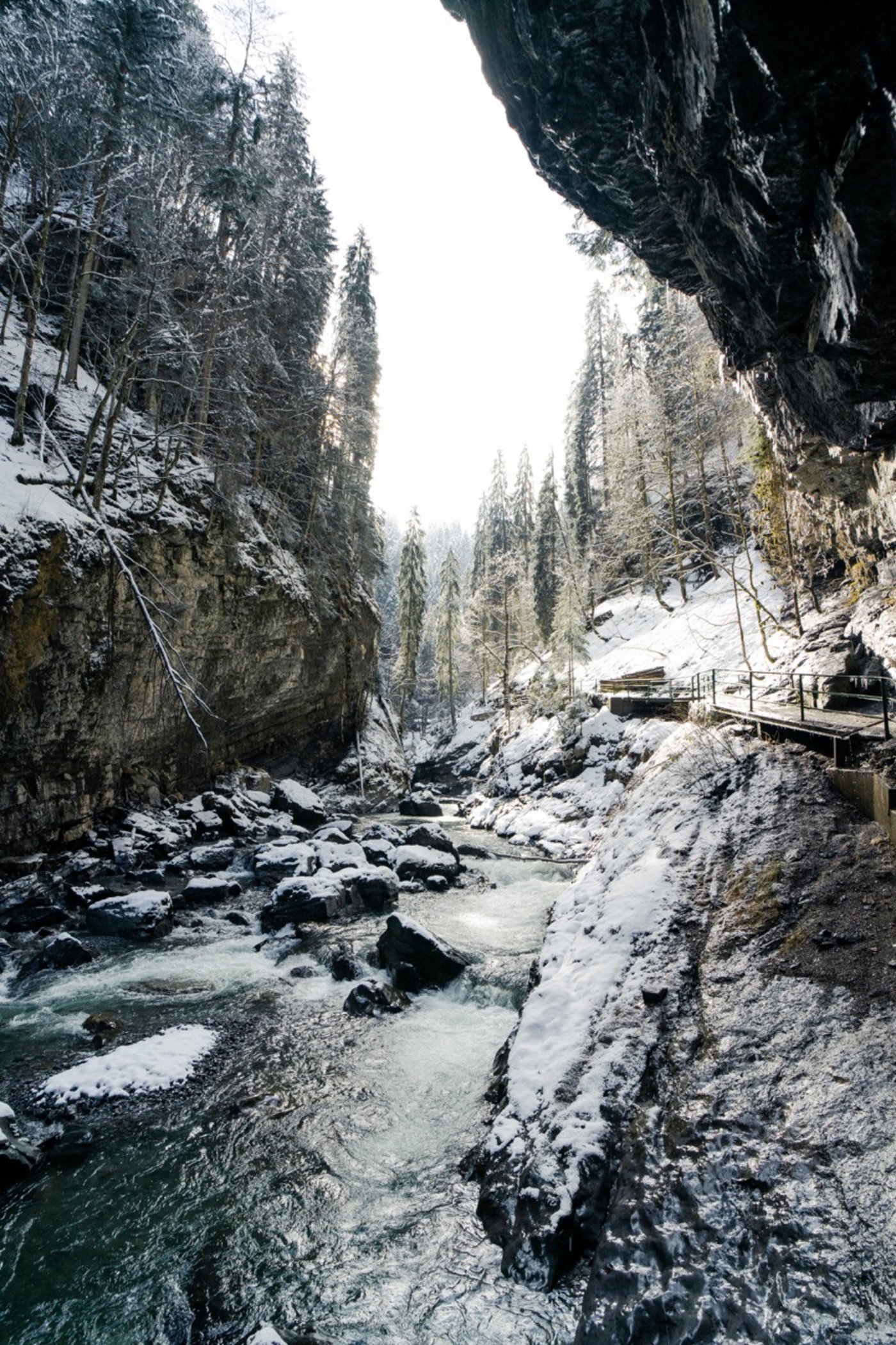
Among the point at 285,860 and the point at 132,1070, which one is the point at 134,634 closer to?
the point at 285,860

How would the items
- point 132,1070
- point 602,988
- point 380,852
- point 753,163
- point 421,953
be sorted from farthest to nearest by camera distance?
1. point 380,852
2. point 421,953
3. point 132,1070
4. point 602,988
5. point 753,163

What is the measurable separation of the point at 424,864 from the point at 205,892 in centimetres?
551

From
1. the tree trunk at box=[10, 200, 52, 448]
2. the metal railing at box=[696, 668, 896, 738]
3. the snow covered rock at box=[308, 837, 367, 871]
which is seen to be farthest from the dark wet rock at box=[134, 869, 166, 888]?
the metal railing at box=[696, 668, 896, 738]

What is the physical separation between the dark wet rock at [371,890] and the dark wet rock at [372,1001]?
14.2ft

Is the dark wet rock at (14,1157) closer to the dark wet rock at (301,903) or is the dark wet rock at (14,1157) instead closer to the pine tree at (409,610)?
the dark wet rock at (301,903)

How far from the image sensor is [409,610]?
48188mm

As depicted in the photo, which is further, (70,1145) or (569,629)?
(569,629)

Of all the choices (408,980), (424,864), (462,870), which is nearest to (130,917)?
(408,980)

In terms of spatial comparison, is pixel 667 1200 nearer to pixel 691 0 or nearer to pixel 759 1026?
pixel 759 1026

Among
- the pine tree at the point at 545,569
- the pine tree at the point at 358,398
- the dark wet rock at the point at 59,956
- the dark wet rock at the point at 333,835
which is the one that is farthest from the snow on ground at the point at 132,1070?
the pine tree at the point at 545,569

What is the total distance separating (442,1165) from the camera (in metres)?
5.23

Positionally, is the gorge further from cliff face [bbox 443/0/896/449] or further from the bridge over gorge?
the bridge over gorge

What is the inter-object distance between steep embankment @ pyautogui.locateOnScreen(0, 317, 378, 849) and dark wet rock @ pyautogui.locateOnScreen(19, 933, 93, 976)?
416 cm

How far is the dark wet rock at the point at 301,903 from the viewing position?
11.5 meters
